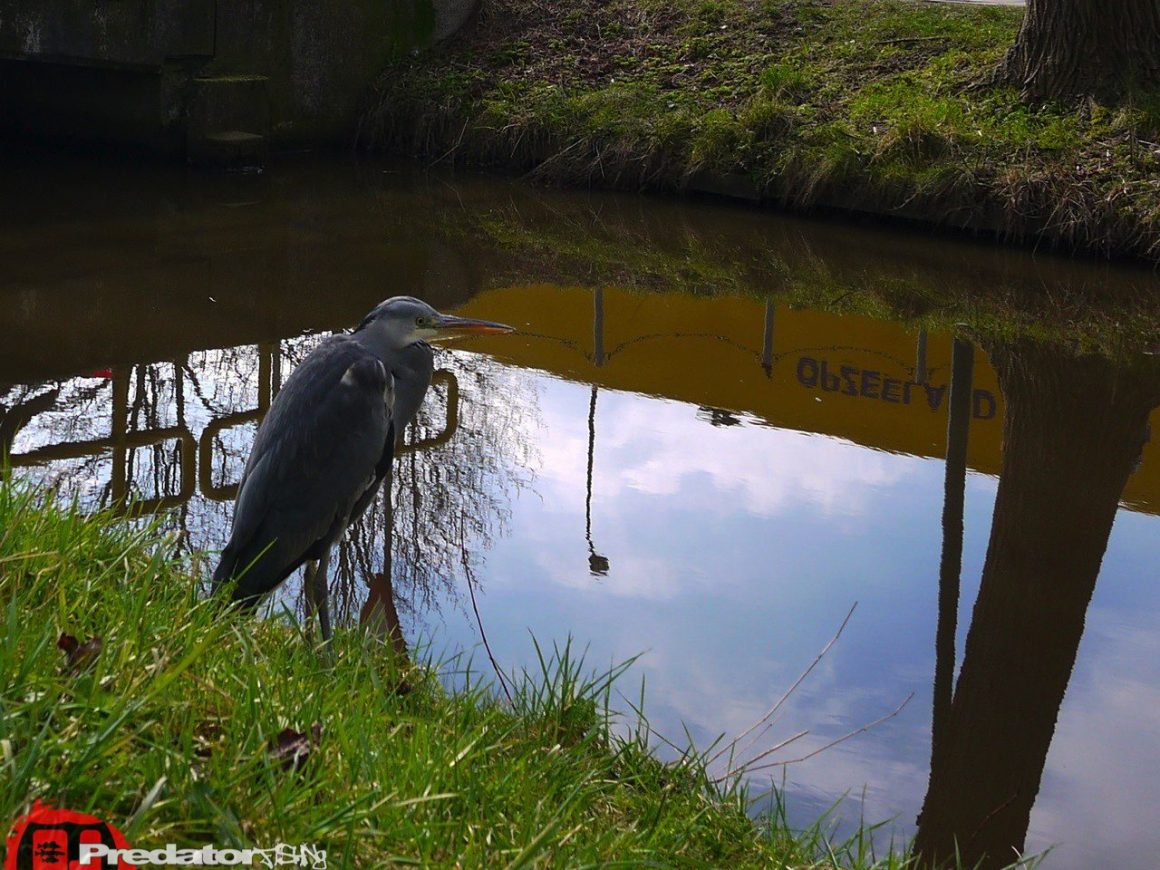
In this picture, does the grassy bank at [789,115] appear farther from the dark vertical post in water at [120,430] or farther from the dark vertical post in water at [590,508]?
the dark vertical post in water at [120,430]

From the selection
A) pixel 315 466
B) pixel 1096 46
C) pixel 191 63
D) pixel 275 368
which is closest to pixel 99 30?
pixel 191 63

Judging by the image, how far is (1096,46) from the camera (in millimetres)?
11078

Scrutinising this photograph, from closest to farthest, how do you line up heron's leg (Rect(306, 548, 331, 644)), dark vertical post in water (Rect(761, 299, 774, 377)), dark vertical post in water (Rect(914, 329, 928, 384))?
heron's leg (Rect(306, 548, 331, 644)), dark vertical post in water (Rect(914, 329, 928, 384)), dark vertical post in water (Rect(761, 299, 774, 377))

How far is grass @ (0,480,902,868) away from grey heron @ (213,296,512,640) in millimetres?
303

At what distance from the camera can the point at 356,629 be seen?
4.14 meters

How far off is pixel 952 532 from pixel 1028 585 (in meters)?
0.49

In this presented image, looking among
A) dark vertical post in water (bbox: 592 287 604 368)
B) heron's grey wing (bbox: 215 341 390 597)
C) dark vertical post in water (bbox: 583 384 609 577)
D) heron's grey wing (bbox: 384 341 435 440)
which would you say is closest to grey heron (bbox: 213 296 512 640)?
heron's grey wing (bbox: 215 341 390 597)

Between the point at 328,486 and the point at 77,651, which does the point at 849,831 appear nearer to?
the point at 328,486

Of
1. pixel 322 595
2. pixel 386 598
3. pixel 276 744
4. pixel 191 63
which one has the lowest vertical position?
pixel 386 598

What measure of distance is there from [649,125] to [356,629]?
890 centimetres

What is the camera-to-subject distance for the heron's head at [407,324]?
15.8 ft

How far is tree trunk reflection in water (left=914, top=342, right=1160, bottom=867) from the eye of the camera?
425 centimetres

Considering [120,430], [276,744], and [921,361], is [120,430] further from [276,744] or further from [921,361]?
[921,361]

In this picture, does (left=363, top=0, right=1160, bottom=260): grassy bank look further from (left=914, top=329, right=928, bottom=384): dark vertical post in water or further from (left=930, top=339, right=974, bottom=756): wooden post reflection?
(left=930, top=339, right=974, bottom=756): wooden post reflection
